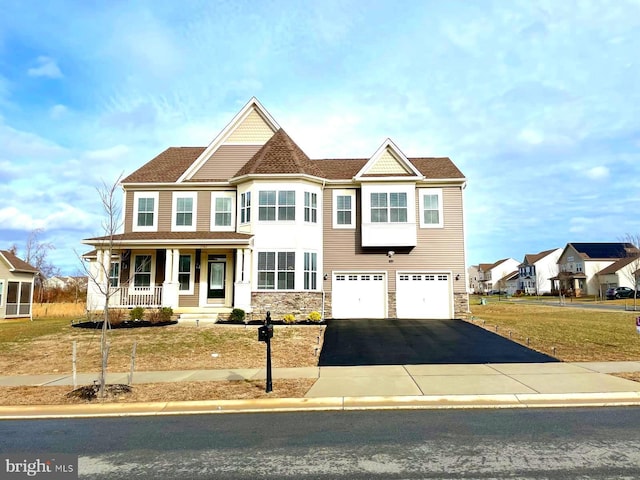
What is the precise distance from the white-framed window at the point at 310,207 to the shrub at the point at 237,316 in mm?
5417

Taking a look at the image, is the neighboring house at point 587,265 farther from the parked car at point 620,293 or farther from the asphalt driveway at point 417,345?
the asphalt driveway at point 417,345

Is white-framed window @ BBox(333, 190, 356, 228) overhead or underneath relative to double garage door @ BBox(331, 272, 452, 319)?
overhead

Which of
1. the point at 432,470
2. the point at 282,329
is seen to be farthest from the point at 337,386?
the point at 282,329

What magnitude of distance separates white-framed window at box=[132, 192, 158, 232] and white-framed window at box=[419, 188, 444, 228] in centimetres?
1406

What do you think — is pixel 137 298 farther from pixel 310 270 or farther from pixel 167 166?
pixel 310 270

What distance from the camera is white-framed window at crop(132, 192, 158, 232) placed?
22.7m

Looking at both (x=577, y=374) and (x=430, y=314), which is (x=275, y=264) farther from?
(x=577, y=374)

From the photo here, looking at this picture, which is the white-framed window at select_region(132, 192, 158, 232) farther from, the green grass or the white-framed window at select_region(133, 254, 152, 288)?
the green grass

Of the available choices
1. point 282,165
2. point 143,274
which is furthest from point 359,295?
point 143,274

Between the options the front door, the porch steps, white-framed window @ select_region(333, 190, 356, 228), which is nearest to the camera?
the porch steps

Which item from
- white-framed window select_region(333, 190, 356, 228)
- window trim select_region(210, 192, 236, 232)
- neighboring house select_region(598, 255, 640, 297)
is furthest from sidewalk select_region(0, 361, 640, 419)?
neighboring house select_region(598, 255, 640, 297)

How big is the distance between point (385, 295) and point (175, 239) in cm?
1064

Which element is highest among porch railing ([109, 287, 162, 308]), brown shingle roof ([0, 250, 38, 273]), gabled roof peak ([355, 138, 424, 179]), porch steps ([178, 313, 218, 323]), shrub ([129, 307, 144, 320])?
gabled roof peak ([355, 138, 424, 179])

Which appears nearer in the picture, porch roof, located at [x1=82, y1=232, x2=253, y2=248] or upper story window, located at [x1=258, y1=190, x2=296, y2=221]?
porch roof, located at [x1=82, y1=232, x2=253, y2=248]
